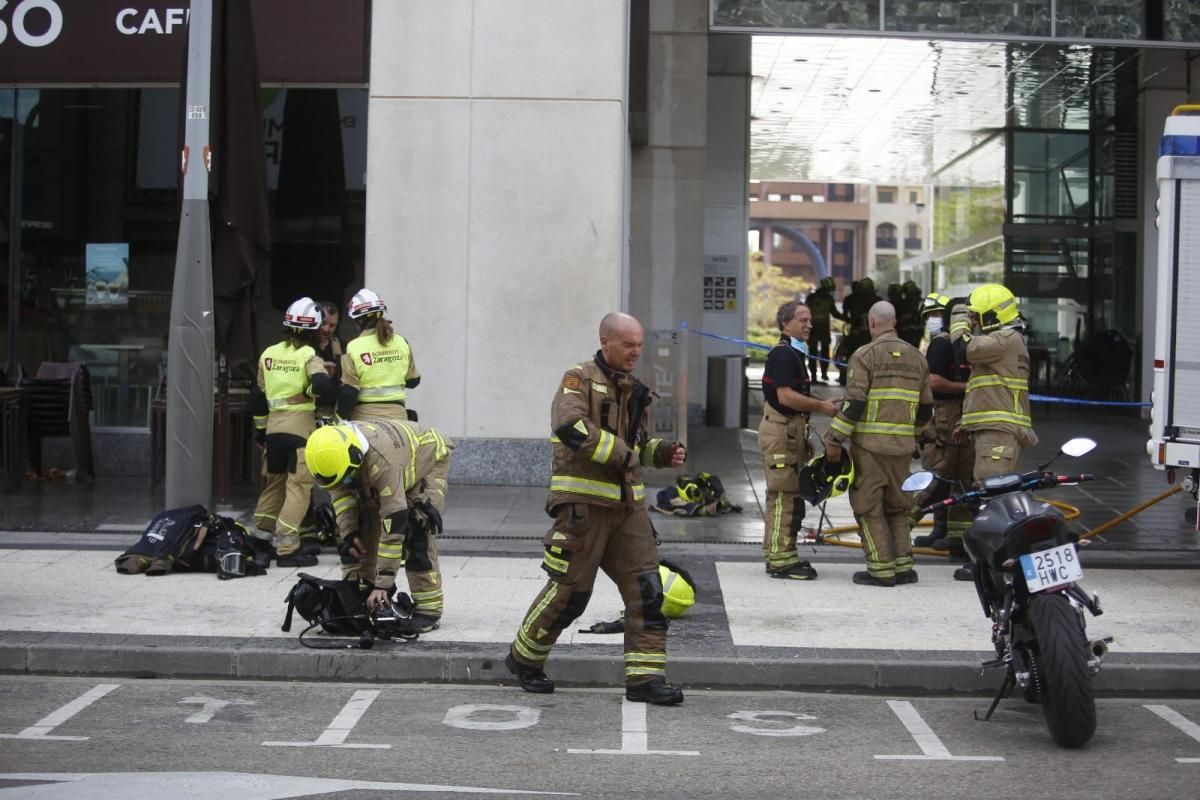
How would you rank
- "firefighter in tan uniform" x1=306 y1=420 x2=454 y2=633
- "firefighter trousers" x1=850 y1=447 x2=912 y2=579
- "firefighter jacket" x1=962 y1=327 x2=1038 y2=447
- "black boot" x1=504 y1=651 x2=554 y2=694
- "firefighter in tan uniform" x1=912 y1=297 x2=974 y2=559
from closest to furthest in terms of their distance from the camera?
1. "black boot" x1=504 y1=651 x2=554 y2=694
2. "firefighter in tan uniform" x1=306 y1=420 x2=454 y2=633
3. "firefighter trousers" x1=850 y1=447 x2=912 y2=579
4. "firefighter jacket" x1=962 y1=327 x2=1038 y2=447
5. "firefighter in tan uniform" x1=912 y1=297 x2=974 y2=559

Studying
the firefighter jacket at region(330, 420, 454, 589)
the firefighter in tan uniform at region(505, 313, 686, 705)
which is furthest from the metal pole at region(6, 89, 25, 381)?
the firefighter in tan uniform at region(505, 313, 686, 705)

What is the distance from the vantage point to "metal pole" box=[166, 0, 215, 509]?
10.6 m

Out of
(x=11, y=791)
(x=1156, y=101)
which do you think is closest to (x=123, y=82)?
(x=11, y=791)

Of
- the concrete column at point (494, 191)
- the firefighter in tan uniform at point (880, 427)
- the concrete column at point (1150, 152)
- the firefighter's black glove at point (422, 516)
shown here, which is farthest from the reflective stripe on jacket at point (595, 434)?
the concrete column at point (1150, 152)

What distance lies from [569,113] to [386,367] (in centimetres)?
466

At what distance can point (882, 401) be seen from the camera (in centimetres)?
977

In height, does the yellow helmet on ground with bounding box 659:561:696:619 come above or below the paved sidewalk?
above

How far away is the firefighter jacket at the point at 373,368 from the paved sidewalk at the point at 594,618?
1244mm

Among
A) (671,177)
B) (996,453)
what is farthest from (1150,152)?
(996,453)

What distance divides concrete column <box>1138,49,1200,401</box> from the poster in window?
1497 centimetres

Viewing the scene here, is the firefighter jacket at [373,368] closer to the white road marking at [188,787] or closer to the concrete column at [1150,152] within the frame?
the white road marking at [188,787]

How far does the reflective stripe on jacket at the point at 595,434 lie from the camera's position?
6957 millimetres

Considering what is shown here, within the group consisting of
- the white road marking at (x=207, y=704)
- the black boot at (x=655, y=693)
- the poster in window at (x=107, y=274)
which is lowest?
the white road marking at (x=207, y=704)

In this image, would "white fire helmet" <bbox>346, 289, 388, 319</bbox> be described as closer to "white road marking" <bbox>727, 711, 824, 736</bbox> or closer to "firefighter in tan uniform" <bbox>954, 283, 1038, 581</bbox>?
"firefighter in tan uniform" <bbox>954, 283, 1038, 581</bbox>
